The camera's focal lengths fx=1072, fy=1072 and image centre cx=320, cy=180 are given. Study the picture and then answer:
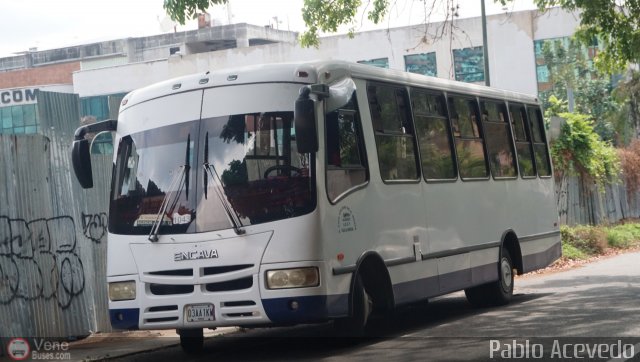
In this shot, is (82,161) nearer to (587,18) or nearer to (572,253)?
(587,18)

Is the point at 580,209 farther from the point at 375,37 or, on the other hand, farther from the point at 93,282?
the point at 375,37

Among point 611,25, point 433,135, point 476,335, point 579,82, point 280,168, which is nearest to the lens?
point 280,168

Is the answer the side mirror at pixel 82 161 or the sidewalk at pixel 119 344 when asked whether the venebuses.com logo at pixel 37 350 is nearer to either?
the sidewalk at pixel 119 344

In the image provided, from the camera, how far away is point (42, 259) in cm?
1355

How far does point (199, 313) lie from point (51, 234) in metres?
3.60

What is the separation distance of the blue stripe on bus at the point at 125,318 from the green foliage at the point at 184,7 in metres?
4.90

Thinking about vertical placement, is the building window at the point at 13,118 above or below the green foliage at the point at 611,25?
above

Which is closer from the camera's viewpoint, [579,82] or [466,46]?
[466,46]

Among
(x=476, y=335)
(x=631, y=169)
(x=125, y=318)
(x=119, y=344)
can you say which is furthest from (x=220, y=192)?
(x=631, y=169)

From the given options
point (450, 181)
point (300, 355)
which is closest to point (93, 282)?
point (300, 355)

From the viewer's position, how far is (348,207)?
11.7m

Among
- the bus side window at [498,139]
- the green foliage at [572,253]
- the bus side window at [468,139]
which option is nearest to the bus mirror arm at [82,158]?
the bus side window at [468,139]

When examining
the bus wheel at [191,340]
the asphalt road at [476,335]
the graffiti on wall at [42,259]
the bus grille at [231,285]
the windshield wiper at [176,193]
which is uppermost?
the windshield wiper at [176,193]

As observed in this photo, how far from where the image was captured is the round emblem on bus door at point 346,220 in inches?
451
